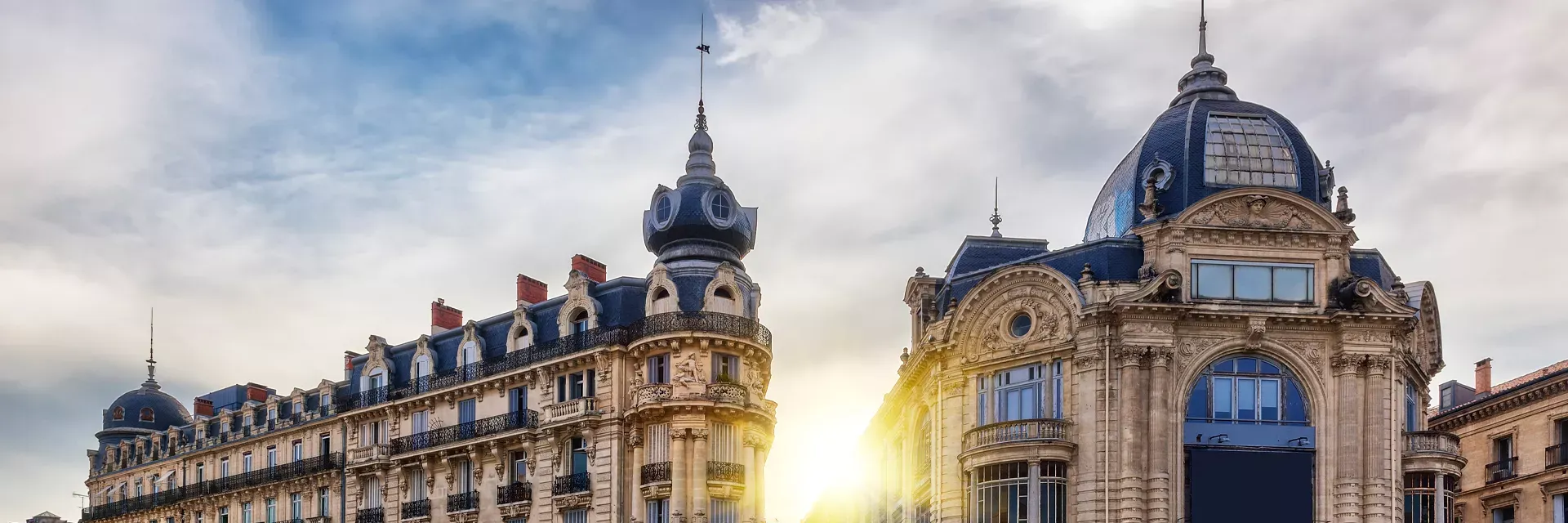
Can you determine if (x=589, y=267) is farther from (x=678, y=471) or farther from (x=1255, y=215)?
(x=1255, y=215)

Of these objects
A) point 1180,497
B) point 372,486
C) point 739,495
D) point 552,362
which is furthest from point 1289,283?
point 372,486

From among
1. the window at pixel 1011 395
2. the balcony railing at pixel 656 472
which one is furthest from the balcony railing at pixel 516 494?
the window at pixel 1011 395

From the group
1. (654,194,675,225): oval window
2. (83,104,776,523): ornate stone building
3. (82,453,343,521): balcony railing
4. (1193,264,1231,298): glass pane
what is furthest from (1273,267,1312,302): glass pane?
(82,453,343,521): balcony railing

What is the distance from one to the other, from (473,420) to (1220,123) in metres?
27.1

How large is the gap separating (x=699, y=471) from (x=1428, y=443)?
21.5m

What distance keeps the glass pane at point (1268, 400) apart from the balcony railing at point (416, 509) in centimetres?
2947

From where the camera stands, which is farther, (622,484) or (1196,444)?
(622,484)

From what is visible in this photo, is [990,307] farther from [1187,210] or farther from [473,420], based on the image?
[473,420]

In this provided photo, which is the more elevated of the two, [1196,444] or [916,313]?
[916,313]

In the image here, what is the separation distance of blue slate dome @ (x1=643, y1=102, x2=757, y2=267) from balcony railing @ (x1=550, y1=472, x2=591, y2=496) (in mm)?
8181

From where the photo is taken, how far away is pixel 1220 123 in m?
48.4

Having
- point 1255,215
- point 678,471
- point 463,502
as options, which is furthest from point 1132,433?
point 463,502

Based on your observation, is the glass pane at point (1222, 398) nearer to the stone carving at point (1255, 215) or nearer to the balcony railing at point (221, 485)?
the stone carving at point (1255, 215)

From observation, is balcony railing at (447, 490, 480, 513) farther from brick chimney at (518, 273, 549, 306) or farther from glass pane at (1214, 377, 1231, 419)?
glass pane at (1214, 377, 1231, 419)
